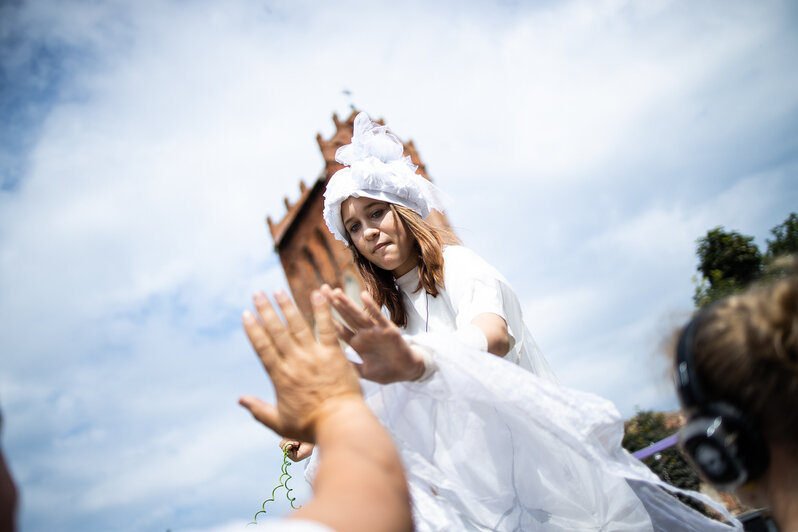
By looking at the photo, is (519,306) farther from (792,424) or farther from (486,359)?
(792,424)

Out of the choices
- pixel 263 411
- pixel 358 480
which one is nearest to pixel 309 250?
pixel 263 411

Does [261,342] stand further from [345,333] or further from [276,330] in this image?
[345,333]

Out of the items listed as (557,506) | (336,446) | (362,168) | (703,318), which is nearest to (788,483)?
(703,318)

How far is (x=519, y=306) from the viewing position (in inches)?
109

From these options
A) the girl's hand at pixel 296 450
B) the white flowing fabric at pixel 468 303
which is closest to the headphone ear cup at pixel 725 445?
the white flowing fabric at pixel 468 303

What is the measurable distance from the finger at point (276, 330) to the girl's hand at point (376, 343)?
0.95ft

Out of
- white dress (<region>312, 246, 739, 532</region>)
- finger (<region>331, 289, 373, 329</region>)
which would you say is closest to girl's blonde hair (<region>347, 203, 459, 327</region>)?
white dress (<region>312, 246, 739, 532</region>)

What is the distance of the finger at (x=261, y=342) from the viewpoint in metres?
1.23

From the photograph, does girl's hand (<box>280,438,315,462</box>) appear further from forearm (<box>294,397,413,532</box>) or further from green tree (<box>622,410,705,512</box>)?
green tree (<box>622,410,705,512</box>)

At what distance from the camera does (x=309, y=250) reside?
3284 cm

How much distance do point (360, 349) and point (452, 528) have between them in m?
0.70

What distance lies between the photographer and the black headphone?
1.17 m

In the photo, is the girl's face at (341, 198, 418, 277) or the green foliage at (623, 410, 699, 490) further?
the green foliage at (623, 410, 699, 490)

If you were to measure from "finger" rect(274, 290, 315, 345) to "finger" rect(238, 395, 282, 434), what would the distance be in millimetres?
175
